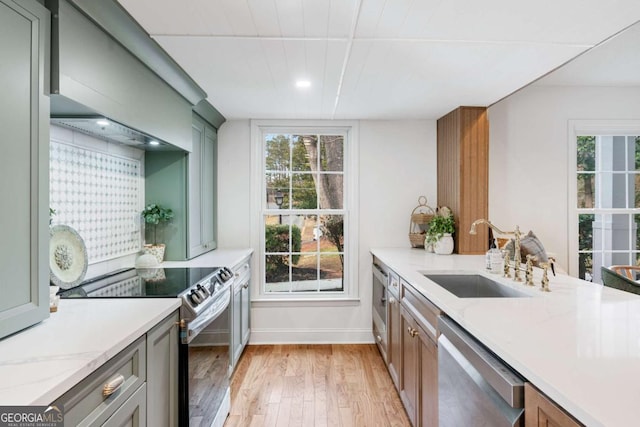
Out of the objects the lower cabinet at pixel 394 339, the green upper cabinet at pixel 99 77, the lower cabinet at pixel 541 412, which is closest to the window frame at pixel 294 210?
the lower cabinet at pixel 394 339

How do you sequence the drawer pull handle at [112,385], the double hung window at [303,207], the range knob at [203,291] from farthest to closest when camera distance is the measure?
the double hung window at [303,207]
the range knob at [203,291]
the drawer pull handle at [112,385]

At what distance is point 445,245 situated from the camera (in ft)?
10.1

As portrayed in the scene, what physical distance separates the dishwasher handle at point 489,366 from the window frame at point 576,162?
2.74 m

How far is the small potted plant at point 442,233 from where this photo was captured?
3.09 m

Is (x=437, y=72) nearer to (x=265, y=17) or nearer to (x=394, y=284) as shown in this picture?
(x=265, y=17)

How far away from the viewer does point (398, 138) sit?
3578 mm

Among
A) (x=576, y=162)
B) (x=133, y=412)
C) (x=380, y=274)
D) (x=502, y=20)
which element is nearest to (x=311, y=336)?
(x=380, y=274)

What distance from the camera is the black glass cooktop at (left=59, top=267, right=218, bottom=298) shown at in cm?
167

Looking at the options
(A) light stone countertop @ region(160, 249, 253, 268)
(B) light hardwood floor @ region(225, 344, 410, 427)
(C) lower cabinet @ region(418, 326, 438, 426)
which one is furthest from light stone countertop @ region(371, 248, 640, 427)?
(A) light stone countertop @ region(160, 249, 253, 268)

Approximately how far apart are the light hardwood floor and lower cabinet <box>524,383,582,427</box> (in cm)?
149

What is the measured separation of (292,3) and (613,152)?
3.63 m

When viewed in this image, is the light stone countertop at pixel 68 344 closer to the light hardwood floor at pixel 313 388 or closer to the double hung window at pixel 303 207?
the light hardwood floor at pixel 313 388

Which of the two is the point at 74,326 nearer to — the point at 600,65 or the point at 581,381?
the point at 581,381

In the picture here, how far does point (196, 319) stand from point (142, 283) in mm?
463
